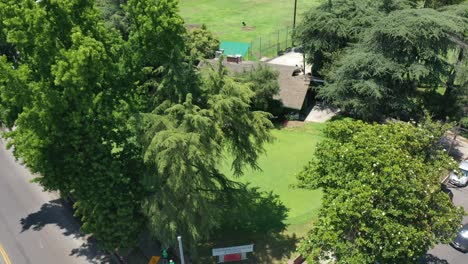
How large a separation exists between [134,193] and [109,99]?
17.6 feet

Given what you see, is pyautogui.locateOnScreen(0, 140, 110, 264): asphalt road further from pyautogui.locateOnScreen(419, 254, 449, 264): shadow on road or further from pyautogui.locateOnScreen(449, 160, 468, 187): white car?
pyautogui.locateOnScreen(449, 160, 468, 187): white car

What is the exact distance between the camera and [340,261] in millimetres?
18312

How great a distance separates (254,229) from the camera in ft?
88.7

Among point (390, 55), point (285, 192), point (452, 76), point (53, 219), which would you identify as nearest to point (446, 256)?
point (285, 192)

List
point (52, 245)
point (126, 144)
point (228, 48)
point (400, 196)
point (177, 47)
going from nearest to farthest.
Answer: point (400, 196) → point (177, 47) → point (126, 144) → point (52, 245) → point (228, 48)

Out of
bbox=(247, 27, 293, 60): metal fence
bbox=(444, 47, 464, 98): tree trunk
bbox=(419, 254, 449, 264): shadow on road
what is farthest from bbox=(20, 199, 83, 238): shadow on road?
bbox=(444, 47, 464, 98): tree trunk

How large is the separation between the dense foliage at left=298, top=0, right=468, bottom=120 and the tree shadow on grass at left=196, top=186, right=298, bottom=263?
47.3 ft

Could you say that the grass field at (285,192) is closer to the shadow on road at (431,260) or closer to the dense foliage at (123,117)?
the dense foliage at (123,117)

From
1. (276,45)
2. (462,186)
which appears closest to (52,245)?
(462,186)

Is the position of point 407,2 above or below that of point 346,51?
above

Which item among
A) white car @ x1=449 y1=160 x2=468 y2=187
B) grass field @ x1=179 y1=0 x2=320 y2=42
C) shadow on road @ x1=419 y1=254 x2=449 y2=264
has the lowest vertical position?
shadow on road @ x1=419 y1=254 x2=449 y2=264

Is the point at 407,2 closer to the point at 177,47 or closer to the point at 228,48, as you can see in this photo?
the point at 228,48

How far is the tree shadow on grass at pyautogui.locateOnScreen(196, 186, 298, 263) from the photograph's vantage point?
24812mm

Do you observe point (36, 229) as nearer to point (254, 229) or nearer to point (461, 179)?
point (254, 229)
